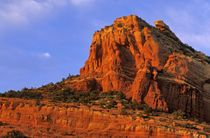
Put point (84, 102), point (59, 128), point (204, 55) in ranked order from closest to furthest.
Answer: point (59, 128) < point (84, 102) < point (204, 55)

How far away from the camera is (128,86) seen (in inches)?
1731

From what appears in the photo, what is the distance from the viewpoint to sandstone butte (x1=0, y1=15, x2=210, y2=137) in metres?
31.0

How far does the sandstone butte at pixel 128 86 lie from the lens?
30953 millimetres

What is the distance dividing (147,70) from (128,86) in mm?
3822

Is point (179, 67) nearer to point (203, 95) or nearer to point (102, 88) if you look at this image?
point (203, 95)

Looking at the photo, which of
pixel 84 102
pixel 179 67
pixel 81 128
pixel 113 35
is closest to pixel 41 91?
pixel 84 102

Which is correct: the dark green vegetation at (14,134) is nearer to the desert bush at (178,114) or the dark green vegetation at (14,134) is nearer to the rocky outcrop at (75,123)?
the rocky outcrop at (75,123)

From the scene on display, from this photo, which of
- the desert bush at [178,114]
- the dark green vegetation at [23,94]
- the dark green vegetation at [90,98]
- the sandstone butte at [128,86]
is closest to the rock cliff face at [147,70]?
the sandstone butte at [128,86]

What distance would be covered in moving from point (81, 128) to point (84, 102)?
32.2 feet

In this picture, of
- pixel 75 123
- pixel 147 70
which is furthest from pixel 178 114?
pixel 75 123

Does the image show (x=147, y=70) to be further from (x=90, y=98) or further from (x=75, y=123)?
(x=75, y=123)

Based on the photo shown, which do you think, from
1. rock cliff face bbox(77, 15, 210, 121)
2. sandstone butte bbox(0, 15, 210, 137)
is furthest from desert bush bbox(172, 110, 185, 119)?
sandstone butte bbox(0, 15, 210, 137)

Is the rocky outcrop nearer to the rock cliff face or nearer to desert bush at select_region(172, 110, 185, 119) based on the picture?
desert bush at select_region(172, 110, 185, 119)

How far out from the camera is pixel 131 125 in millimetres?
30984
